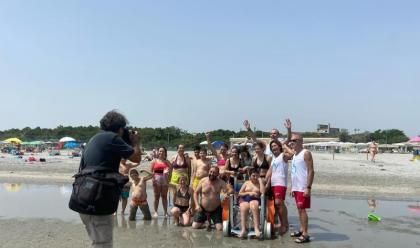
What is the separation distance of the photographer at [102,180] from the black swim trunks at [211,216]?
4.65 m

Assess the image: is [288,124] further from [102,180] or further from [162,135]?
[162,135]

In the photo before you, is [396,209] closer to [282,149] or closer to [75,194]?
[282,149]

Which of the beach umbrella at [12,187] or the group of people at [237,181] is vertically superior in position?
the group of people at [237,181]

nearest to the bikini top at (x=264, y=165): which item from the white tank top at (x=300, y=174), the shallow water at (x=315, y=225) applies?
the white tank top at (x=300, y=174)

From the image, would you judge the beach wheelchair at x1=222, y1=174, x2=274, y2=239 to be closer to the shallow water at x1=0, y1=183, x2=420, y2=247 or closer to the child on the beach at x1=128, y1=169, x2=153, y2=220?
the shallow water at x1=0, y1=183, x2=420, y2=247

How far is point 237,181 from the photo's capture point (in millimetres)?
8625

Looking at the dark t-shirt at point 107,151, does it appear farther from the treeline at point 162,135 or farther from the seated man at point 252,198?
the treeline at point 162,135

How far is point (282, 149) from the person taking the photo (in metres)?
8.04

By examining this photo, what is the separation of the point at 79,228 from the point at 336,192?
31.9ft

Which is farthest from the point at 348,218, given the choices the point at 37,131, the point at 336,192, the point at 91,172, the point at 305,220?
the point at 37,131

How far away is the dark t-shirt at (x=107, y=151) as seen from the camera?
3670 mm

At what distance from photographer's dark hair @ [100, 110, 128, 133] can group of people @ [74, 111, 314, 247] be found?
12.0ft

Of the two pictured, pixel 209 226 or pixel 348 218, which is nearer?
pixel 209 226

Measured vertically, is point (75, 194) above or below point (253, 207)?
above
